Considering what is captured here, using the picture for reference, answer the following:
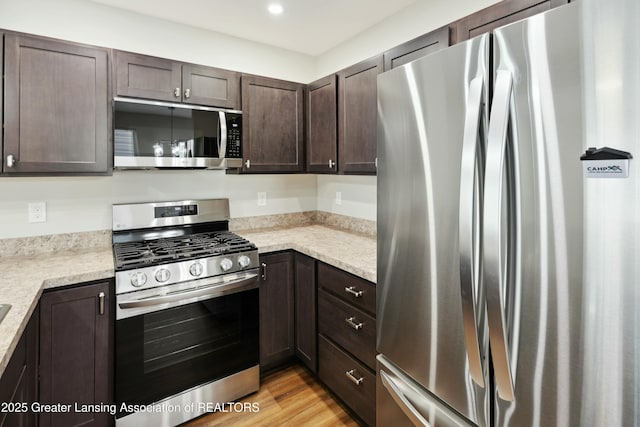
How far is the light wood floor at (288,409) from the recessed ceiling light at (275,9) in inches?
99.8

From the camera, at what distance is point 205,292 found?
78.9 inches

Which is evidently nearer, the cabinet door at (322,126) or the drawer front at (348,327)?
the drawer front at (348,327)

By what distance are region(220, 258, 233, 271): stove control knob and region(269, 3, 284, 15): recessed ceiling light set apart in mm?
1669

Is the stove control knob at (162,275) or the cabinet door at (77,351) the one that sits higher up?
the stove control knob at (162,275)

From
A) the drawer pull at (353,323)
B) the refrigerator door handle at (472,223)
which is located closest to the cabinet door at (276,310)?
the drawer pull at (353,323)

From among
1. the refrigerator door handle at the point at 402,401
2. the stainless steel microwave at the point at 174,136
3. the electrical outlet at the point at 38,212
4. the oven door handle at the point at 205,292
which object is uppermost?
the stainless steel microwave at the point at 174,136

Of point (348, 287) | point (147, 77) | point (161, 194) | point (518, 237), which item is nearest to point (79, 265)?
point (161, 194)

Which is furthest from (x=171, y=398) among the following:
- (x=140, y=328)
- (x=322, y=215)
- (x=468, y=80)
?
(x=468, y=80)

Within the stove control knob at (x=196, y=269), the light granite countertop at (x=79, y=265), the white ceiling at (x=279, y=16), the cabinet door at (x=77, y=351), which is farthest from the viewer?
the white ceiling at (x=279, y=16)

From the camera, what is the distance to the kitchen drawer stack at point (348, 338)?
1.79 meters

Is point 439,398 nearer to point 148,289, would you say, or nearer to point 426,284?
point 426,284

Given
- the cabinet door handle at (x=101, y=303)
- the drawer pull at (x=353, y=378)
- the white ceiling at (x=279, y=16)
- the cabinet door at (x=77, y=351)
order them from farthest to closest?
the white ceiling at (x=279, y=16) < the drawer pull at (x=353, y=378) < the cabinet door handle at (x=101, y=303) < the cabinet door at (x=77, y=351)

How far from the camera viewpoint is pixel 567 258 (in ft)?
2.75

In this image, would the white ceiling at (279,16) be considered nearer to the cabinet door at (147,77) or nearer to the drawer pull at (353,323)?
the cabinet door at (147,77)
